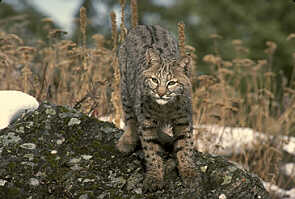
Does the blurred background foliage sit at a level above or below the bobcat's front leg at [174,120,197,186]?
above

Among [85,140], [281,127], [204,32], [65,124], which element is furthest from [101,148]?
[204,32]

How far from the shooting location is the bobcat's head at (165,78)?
126 inches

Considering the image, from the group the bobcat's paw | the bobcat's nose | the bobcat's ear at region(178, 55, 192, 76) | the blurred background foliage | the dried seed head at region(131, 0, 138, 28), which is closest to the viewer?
the bobcat's paw

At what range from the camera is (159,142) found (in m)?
3.52

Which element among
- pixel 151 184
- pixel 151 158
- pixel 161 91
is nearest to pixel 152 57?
pixel 161 91

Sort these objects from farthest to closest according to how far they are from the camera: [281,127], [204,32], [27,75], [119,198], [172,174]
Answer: [204,32]
[281,127]
[27,75]
[172,174]
[119,198]

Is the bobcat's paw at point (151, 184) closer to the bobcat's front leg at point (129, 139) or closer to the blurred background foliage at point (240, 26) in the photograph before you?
the bobcat's front leg at point (129, 139)

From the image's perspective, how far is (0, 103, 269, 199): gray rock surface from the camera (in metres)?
3.02

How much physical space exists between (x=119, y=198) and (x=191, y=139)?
2.51ft

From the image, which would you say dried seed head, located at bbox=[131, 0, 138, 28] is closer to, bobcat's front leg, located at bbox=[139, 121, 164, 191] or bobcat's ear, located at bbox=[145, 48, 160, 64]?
bobcat's ear, located at bbox=[145, 48, 160, 64]

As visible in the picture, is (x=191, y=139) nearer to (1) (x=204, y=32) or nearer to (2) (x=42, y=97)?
(2) (x=42, y=97)

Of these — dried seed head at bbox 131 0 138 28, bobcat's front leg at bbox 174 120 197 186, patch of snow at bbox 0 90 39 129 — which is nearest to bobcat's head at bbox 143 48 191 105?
bobcat's front leg at bbox 174 120 197 186

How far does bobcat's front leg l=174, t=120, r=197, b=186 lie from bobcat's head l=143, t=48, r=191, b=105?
0.28m

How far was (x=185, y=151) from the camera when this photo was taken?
10.9 ft
